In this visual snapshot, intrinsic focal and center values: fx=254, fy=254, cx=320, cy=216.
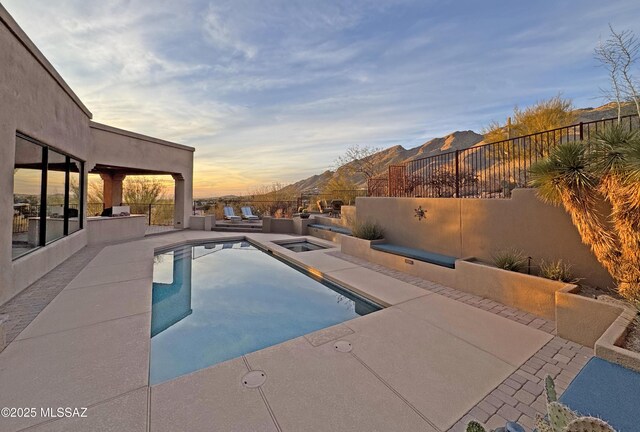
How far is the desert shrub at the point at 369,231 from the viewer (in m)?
7.52

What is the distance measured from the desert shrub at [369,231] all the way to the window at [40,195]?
23.9 ft

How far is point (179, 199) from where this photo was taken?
1255 centimetres

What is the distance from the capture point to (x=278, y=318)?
4.30 metres

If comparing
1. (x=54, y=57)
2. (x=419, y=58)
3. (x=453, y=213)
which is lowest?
(x=453, y=213)

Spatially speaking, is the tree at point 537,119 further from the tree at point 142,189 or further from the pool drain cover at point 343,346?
the tree at point 142,189

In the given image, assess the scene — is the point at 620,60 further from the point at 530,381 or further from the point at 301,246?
the point at 301,246

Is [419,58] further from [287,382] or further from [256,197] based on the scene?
[256,197]

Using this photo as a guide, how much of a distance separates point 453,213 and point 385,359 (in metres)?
4.21

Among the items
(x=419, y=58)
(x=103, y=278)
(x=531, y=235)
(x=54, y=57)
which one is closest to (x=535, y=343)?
(x=531, y=235)

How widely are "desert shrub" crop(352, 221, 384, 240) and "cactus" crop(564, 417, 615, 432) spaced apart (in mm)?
6448

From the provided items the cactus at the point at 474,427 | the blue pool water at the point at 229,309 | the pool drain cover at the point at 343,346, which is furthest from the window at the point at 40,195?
the cactus at the point at 474,427

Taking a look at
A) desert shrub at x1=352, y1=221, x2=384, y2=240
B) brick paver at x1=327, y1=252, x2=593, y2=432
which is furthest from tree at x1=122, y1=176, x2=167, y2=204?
brick paver at x1=327, y1=252, x2=593, y2=432

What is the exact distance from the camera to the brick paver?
1.93 m

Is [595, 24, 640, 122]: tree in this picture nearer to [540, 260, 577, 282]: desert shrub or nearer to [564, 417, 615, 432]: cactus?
[540, 260, 577, 282]: desert shrub
